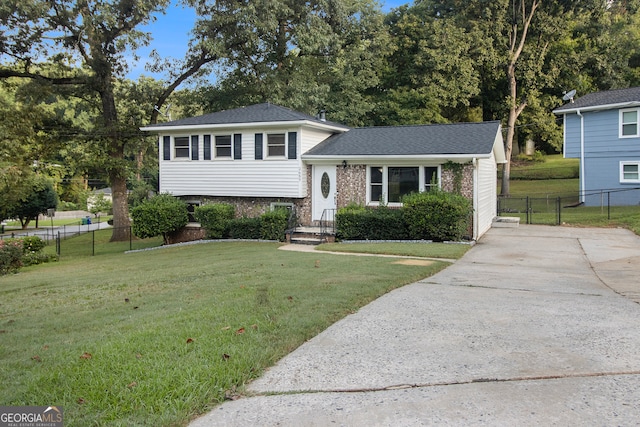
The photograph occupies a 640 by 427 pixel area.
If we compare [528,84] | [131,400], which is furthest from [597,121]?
[131,400]

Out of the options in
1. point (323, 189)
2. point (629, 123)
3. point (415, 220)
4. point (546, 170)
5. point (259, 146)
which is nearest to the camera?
point (415, 220)

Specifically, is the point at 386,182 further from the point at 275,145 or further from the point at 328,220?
the point at 275,145

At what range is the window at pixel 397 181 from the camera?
16.7m

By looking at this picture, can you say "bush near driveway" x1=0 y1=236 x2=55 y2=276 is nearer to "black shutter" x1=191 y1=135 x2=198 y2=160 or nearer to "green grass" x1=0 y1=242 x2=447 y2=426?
"green grass" x1=0 y1=242 x2=447 y2=426

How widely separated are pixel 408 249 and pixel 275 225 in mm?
5884

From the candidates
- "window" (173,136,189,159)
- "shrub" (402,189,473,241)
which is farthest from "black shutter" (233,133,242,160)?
"shrub" (402,189,473,241)

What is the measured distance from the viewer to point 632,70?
3509cm

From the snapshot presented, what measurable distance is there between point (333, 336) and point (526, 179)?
32.9 meters

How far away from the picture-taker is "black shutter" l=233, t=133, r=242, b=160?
18844 mm

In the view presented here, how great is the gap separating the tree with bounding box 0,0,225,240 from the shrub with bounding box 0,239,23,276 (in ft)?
24.1

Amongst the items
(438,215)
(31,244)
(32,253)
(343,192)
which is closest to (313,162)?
(343,192)

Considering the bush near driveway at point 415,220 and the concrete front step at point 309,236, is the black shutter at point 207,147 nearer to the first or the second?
the concrete front step at point 309,236

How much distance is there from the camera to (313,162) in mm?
18188

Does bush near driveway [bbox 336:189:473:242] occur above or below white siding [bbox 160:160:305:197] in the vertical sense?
below
